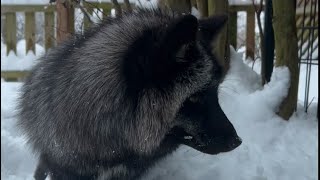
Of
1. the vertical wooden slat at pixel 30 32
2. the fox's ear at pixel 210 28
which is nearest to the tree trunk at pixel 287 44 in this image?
the fox's ear at pixel 210 28

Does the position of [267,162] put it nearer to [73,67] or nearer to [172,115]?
[172,115]

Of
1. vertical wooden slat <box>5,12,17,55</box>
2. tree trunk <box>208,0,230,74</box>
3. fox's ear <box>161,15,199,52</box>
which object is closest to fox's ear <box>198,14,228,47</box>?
fox's ear <box>161,15,199,52</box>

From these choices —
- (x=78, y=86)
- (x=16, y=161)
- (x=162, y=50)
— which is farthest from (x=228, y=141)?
(x=16, y=161)

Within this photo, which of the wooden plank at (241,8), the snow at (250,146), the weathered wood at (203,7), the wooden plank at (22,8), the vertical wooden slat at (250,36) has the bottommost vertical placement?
the snow at (250,146)

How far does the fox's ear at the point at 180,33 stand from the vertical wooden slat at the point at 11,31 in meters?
4.97

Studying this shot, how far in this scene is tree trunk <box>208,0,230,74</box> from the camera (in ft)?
12.8

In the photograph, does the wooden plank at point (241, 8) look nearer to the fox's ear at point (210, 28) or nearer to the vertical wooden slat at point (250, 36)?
the vertical wooden slat at point (250, 36)

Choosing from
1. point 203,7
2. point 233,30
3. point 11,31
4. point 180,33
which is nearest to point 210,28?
point 180,33

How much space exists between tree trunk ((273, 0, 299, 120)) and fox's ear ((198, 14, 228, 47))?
0.95 metres

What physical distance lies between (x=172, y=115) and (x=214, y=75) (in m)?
0.31

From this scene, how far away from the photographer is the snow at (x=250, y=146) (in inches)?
127

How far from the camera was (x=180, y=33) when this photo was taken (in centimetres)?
237

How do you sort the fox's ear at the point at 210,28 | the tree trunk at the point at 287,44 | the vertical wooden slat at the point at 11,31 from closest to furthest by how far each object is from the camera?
the fox's ear at the point at 210,28, the tree trunk at the point at 287,44, the vertical wooden slat at the point at 11,31

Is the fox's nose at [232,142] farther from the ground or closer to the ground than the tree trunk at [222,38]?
closer to the ground
